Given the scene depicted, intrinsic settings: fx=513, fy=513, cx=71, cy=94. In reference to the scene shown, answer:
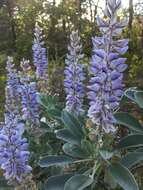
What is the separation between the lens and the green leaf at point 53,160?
11.0 ft

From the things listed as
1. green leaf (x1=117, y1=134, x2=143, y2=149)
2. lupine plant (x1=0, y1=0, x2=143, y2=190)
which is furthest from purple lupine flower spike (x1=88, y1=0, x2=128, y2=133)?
green leaf (x1=117, y1=134, x2=143, y2=149)

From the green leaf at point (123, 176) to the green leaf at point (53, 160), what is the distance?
A: 1.04 ft

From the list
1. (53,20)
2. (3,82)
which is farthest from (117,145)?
(53,20)

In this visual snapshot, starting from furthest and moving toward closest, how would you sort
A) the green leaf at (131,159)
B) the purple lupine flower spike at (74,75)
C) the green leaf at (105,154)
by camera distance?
the purple lupine flower spike at (74,75)
the green leaf at (131,159)
the green leaf at (105,154)

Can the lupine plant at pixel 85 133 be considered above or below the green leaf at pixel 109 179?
above

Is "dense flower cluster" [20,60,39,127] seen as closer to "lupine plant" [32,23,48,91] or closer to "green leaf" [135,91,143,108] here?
"green leaf" [135,91,143,108]

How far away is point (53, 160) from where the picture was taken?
11.1 feet

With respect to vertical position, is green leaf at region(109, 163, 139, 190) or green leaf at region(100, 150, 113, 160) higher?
green leaf at region(100, 150, 113, 160)

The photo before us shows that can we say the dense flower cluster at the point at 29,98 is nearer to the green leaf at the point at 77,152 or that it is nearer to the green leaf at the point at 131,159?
the green leaf at the point at 77,152

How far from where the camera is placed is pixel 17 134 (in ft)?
10.1

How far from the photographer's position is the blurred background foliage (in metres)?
12.0

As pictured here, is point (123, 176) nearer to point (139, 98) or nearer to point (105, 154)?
point (105, 154)

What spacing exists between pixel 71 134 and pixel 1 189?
2.22 feet

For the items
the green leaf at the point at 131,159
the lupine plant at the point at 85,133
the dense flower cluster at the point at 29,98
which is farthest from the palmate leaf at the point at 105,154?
the dense flower cluster at the point at 29,98
